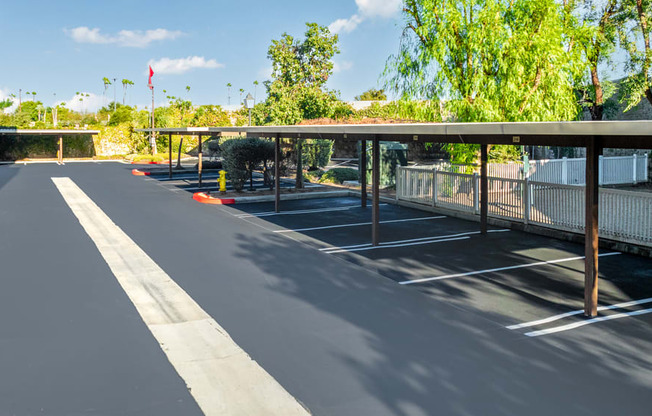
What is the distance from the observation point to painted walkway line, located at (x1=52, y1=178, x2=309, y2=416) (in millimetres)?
5832

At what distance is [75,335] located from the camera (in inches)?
303

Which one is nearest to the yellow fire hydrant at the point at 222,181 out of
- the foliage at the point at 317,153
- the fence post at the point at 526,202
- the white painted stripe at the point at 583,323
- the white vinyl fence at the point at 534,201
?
the white vinyl fence at the point at 534,201

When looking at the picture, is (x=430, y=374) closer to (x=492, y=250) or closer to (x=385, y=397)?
(x=385, y=397)

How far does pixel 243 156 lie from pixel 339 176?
20.0 feet

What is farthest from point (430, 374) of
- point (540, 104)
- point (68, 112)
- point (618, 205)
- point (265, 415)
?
point (68, 112)

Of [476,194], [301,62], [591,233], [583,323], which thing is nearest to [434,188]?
[476,194]

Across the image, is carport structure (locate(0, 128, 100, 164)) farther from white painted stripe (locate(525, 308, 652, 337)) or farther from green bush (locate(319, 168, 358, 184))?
white painted stripe (locate(525, 308, 652, 337))

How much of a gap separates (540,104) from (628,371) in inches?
571

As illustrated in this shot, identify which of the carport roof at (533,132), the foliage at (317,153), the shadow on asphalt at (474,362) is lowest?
the shadow on asphalt at (474,362)

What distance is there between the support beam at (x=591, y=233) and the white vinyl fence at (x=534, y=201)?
4.46 meters

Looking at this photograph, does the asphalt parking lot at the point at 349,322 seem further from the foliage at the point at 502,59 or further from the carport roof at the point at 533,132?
the foliage at the point at 502,59

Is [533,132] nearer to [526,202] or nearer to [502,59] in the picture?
[526,202]

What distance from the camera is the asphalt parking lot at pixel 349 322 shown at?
5.95 meters

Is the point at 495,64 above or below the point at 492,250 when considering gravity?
above
